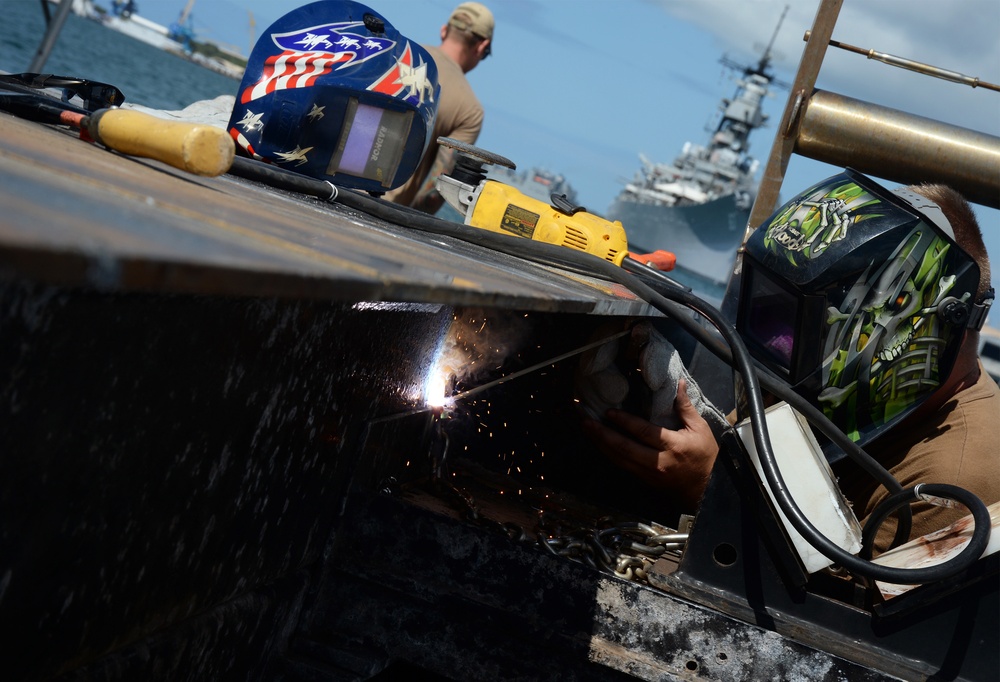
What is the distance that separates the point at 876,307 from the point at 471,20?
3580mm

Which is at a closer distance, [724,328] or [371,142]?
[724,328]

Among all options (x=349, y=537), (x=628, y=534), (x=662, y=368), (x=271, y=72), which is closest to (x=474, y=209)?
(x=271, y=72)

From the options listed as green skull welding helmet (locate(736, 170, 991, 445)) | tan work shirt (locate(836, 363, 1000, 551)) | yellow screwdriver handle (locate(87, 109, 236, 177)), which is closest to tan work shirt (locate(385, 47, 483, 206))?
green skull welding helmet (locate(736, 170, 991, 445))

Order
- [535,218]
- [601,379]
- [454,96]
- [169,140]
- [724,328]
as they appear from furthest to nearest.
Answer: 1. [454,96]
2. [535,218]
3. [601,379]
4. [724,328]
5. [169,140]

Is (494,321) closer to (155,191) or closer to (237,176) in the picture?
(237,176)

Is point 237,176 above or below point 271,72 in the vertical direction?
below

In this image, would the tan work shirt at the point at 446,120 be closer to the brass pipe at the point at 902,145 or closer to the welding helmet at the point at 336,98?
the welding helmet at the point at 336,98

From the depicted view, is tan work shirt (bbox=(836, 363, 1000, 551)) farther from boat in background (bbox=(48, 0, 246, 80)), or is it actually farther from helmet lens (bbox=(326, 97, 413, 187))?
boat in background (bbox=(48, 0, 246, 80))

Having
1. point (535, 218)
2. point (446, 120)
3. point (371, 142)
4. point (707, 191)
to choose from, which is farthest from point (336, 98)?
point (707, 191)

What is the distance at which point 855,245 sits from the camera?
9.11 ft

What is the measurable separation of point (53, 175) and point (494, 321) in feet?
7.33

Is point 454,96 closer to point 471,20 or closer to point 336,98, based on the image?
point 471,20

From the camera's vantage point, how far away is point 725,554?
227 centimetres

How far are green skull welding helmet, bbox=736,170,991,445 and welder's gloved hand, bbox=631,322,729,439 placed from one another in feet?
0.94
